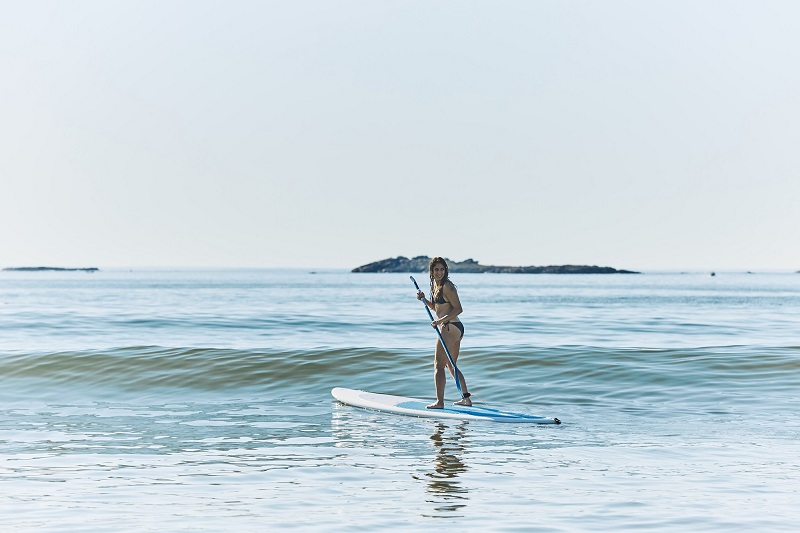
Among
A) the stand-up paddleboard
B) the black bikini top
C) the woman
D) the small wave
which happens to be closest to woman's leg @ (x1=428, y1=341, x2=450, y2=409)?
the woman

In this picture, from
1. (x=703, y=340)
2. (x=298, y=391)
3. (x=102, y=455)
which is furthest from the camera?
(x=703, y=340)

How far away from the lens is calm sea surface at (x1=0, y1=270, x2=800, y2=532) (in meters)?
8.65

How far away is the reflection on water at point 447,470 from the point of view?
29.9 ft

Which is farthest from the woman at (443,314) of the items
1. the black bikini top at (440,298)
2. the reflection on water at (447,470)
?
the reflection on water at (447,470)

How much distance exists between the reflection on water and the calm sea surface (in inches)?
1.6

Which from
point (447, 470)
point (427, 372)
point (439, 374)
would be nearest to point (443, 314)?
point (439, 374)

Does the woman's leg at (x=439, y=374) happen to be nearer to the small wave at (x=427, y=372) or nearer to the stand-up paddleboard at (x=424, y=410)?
the stand-up paddleboard at (x=424, y=410)

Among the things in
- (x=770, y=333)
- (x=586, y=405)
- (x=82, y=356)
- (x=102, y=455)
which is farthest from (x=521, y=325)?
(x=102, y=455)

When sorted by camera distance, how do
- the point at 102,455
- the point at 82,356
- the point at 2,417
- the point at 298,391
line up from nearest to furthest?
1. the point at 102,455
2. the point at 2,417
3. the point at 298,391
4. the point at 82,356

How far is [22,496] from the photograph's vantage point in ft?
30.5

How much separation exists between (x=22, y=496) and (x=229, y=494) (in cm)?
208

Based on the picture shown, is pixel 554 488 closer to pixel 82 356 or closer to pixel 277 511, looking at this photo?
pixel 277 511

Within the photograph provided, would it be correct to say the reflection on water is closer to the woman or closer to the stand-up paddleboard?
the stand-up paddleboard

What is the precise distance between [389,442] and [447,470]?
85.1 inches
